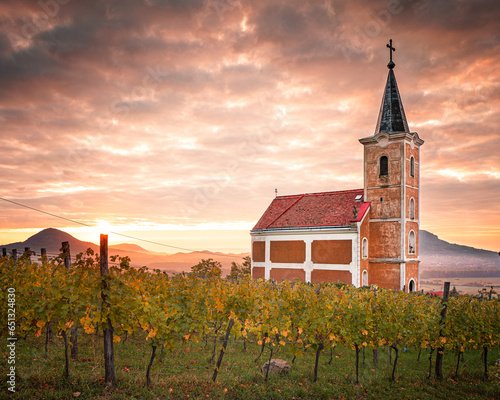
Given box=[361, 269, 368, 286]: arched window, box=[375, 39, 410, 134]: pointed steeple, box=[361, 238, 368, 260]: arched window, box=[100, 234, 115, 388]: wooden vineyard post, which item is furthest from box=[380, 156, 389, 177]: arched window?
box=[100, 234, 115, 388]: wooden vineyard post

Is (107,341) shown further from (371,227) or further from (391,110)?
(391,110)

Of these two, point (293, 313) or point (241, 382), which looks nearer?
point (241, 382)

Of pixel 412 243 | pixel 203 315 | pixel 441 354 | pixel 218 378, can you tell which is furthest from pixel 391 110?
pixel 218 378

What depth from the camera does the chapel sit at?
2933 centimetres

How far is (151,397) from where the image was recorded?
7.69 metres

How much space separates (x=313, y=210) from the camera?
108ft

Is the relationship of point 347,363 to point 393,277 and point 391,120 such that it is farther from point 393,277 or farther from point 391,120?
point 391,120

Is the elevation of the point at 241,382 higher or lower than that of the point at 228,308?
lower

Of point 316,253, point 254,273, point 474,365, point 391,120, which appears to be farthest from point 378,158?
point 474,365

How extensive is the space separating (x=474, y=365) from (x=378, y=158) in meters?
20.4

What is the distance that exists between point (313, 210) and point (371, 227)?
526cm

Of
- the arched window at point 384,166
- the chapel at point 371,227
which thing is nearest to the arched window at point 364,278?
the chapel at point 371,227

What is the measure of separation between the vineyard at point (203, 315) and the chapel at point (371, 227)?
625 inches

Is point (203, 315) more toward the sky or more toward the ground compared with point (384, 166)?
more toward the ground
